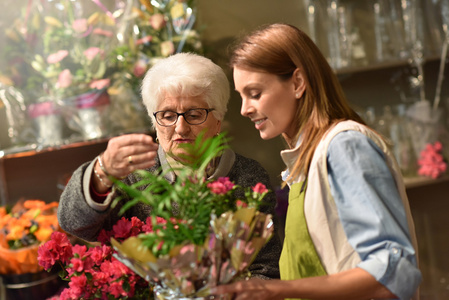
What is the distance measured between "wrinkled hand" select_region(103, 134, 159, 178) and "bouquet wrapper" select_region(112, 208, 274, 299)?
8.9 inches

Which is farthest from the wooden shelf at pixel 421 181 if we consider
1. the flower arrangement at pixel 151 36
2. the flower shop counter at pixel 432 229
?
the flower arrangement at pixel 151 36

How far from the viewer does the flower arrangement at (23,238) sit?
2449 millimetres

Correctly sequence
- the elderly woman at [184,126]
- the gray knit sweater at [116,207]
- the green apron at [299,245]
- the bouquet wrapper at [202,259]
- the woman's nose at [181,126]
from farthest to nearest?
the woman's nose at [181,126]
the elderly woman at [184,126]
the gray knit sweater at [116,207]
the green apron at [299,245]
the bouquet wrapper at [202,259]

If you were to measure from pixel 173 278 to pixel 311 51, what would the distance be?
57cm

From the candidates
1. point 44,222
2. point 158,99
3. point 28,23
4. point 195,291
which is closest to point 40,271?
point 44,222

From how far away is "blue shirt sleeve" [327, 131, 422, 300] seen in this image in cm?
104

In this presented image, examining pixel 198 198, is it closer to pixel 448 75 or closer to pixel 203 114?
pixel 203 114

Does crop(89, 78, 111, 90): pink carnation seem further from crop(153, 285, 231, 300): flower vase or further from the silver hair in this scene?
crop(153, 285, 231, 300): flower vase

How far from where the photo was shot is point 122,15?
2732mm

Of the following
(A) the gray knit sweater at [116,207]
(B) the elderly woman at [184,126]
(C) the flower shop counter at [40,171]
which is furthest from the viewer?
(C) the flower shop counter at [40,171]

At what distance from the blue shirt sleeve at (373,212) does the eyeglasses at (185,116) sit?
597 mm

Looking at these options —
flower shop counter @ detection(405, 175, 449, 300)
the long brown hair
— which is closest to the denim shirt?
the long brown hair

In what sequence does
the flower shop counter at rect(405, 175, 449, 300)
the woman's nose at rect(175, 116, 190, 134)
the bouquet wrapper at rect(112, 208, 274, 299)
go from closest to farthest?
the bouquet wrapper at rect(112, 208, 274, 299)
the woman's nose at rect(175, 116, 190, 134)
the flower shop counter at rect(405, 175, 449, 300)

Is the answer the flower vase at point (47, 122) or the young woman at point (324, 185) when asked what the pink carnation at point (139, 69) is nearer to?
the flower vase at point (47, 122)
